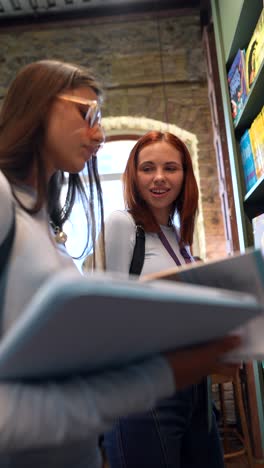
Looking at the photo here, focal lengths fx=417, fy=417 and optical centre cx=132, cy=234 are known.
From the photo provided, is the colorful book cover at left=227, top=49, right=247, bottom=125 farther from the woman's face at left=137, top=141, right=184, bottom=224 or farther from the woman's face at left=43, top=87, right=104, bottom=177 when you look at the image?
the woman's face at left=43, top=87, right=104, bottom=177

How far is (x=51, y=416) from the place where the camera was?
1.53 feet

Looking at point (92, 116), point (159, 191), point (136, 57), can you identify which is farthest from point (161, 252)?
Answer: point (136, 57)

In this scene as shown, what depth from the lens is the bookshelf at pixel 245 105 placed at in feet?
7.16

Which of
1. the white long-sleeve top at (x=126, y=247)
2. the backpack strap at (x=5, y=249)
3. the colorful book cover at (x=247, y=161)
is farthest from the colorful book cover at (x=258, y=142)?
the backpack strap at (x=5, y=249)

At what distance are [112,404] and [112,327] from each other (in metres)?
0.10

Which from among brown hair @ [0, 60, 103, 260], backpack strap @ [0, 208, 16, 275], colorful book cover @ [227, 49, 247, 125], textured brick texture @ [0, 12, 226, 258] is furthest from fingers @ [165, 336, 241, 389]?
textured brick texture @ [0, 12, 226, 258]

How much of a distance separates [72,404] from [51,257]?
0.80 ft

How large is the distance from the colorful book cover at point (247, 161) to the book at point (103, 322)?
189 cm

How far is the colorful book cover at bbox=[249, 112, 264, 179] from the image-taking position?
6.98ft

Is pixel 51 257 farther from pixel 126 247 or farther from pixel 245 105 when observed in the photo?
pixel 245 105

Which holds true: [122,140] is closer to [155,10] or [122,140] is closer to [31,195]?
[155,10]

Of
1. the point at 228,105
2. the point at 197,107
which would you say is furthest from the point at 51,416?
the point at 197,107

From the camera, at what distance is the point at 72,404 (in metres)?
0.48

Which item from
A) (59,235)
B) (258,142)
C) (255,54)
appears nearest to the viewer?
(59,235)
